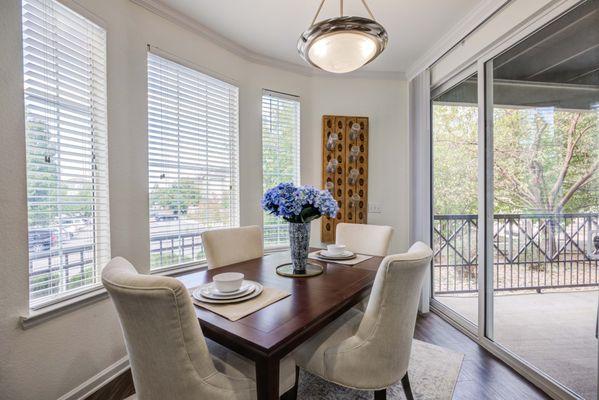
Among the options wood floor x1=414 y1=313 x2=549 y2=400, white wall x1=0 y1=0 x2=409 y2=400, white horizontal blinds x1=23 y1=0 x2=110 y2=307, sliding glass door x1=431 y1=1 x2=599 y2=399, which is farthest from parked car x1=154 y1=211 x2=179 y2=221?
sliding glass door x1=431 y1=1 x2=599 y2=399

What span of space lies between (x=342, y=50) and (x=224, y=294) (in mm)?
1462

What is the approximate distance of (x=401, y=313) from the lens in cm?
126

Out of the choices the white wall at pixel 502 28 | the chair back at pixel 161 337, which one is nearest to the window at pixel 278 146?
the white wall at pixel 502 28

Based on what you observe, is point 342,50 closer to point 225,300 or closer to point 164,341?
point 225,300

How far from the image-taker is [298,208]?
5.17ft

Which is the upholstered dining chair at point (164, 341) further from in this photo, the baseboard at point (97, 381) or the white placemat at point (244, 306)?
the baseboard at point (97, 381)

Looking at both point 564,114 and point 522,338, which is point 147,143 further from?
point 522,338

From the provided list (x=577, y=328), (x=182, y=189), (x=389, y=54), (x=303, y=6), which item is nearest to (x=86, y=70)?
(x=182, y=189)

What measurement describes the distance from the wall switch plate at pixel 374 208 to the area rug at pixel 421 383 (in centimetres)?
155

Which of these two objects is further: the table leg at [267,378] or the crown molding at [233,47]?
the crown molding at [233,47]

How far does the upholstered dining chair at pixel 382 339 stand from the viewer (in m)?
1.19

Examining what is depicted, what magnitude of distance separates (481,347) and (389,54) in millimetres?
2835

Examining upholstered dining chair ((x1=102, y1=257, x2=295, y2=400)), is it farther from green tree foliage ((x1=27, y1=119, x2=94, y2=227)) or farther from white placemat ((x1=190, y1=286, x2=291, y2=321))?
green tree foliage ((x1=27, y1=119, x2=94, y2=227))

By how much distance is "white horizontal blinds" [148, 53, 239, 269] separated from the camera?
230 centimetres
